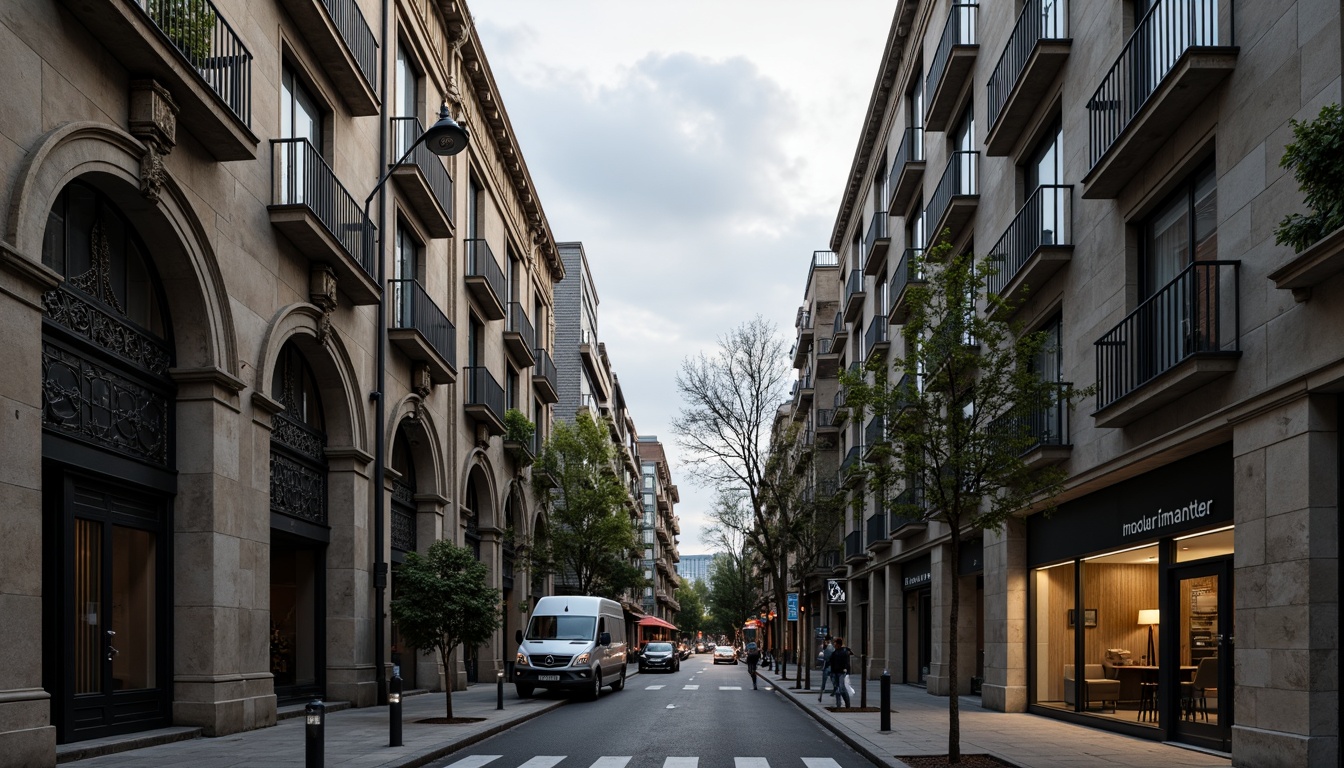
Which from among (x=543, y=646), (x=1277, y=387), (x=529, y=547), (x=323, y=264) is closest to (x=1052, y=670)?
(x=1277, y=387)

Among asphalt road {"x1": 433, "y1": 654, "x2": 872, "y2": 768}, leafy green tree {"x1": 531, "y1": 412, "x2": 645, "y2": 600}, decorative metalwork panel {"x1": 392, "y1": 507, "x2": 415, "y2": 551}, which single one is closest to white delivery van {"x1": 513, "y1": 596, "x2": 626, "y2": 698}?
asphalt road {"x1": 433, "y1": 654, "x2": 872, "y2": 768}

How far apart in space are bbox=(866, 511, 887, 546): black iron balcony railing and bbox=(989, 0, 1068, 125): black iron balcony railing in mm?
18049

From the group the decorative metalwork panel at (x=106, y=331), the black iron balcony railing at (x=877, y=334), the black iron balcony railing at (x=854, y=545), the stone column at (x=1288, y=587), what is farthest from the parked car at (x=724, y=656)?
the stone column at (x=1288, y=587)

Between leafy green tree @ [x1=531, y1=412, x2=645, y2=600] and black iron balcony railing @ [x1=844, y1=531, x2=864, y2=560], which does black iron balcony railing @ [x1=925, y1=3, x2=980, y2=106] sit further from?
leafy green tree @ [x1=531, y1=412, x2=645, y2=600]

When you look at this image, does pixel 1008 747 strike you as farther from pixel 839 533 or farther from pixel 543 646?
pixel 839 533

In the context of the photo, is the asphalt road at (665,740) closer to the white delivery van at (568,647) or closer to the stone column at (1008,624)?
the white delivery van at (568,647)

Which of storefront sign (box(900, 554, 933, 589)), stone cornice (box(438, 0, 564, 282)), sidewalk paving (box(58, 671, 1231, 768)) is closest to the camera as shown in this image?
sidewalk paving (box(58, 671, 1231, 768))


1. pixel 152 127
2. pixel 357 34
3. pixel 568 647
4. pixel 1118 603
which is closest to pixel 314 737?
pixel 152 127

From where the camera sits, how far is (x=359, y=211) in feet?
73.9

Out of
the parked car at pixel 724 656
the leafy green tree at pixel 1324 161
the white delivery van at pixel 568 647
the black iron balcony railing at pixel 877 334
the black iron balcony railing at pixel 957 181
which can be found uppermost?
the black iron balcony railing at pixel 957 181

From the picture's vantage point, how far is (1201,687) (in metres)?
15.1

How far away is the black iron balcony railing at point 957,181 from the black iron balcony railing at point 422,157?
11.6 m

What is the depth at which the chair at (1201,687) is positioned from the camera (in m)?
14.7

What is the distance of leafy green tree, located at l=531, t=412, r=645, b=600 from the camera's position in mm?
44625
